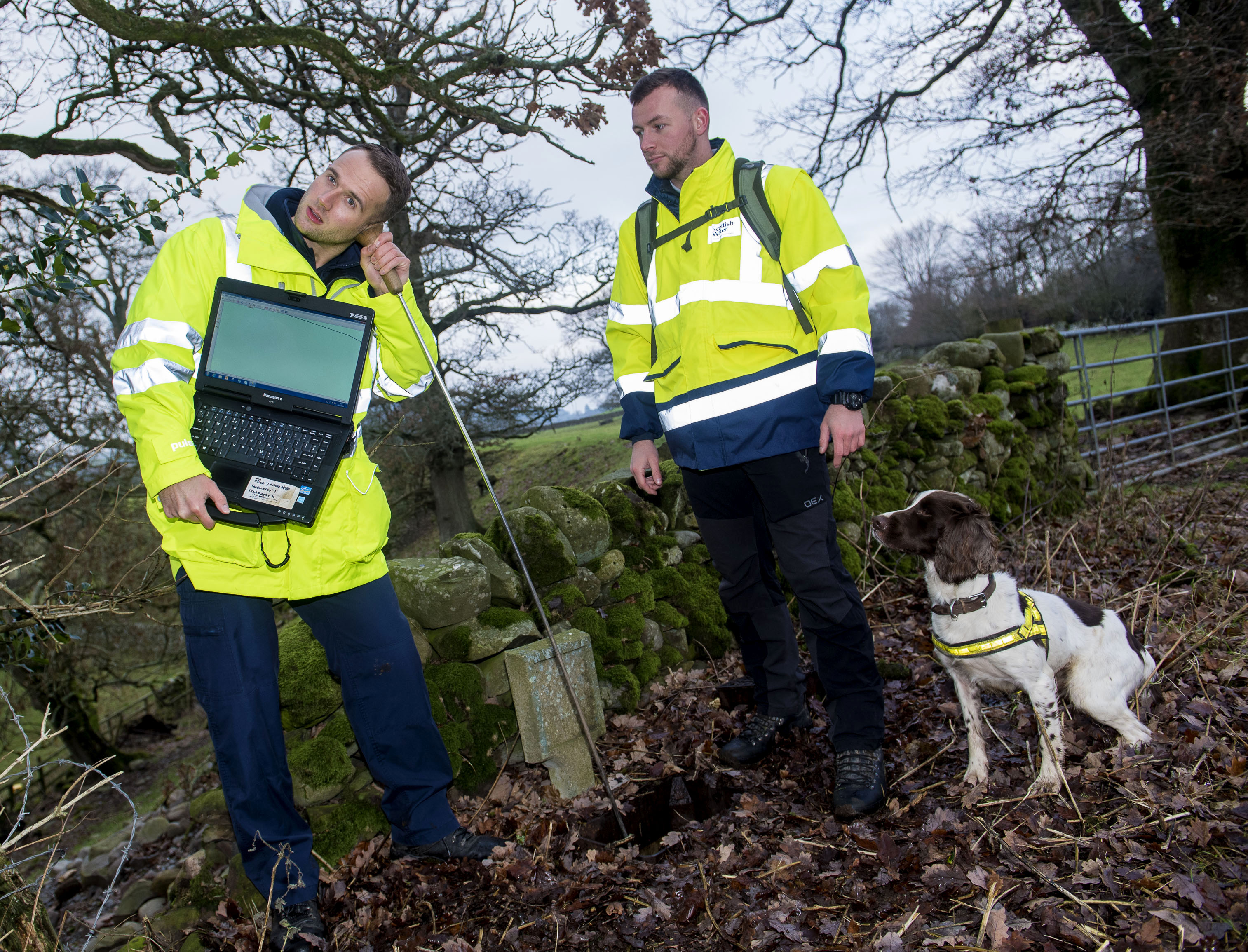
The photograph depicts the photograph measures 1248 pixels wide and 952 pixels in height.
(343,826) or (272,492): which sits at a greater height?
(272,492)

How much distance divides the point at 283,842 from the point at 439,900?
1.75 feet

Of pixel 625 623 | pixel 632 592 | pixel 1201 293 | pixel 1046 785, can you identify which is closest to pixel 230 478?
pixel 625 623

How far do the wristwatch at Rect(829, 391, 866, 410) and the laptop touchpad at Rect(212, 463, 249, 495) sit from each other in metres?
1.92

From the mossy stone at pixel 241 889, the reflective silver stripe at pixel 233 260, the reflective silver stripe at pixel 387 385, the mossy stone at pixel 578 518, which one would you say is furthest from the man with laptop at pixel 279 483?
the mossy stone at pixel 578 518

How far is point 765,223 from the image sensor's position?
9.00ft

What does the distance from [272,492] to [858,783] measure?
2.22 m

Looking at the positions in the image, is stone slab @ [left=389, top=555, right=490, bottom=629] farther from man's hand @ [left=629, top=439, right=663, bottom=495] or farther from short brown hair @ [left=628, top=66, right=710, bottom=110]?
short brown hair @ [left=628, top=66, right=710, bottom=110]

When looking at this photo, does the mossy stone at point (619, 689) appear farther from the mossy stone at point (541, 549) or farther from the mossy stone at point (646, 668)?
Result: the mossy stone at point (541, 549)

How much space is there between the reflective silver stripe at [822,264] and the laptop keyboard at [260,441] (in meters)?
1.72

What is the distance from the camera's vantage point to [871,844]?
98.2 inches

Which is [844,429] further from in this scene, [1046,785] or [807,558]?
[1046,785]

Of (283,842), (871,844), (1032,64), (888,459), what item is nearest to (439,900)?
(283,842)

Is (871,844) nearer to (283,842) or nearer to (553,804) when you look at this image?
(553,804)

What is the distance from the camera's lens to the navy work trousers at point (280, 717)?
2.35m
